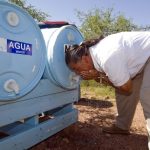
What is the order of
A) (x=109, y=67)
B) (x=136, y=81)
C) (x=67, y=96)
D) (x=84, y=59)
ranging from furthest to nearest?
(x=136, y=81)
(x=67, y=96)
(x=84, y=59)
(x=109, y=67)

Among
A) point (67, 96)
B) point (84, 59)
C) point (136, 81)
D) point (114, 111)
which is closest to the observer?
point (84, 59)

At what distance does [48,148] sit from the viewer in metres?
3.15

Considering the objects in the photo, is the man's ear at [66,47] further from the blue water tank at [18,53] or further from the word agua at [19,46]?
the word agua at [19,46]

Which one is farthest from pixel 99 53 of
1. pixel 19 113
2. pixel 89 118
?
pixel 89 118

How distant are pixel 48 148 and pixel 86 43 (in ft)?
4.14

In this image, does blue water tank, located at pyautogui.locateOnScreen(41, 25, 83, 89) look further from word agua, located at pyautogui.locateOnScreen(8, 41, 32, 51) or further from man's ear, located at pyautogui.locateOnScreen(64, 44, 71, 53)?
word agua, located at pyautogui.locateOnScreen(8, 41, 32, 51)

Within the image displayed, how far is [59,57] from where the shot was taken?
304 cm

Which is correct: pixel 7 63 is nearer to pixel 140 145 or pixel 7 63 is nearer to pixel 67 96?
pixel 67 96

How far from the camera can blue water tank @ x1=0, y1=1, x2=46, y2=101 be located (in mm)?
2252

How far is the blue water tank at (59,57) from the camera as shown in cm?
295

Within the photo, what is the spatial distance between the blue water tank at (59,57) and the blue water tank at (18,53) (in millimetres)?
249

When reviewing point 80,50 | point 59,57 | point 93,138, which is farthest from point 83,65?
point 93,138

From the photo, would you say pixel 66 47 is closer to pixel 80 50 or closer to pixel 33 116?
pixel 80 50

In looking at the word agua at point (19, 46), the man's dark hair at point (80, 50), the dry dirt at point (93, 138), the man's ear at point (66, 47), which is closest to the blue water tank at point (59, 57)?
the man's ear at point (66, 47)
